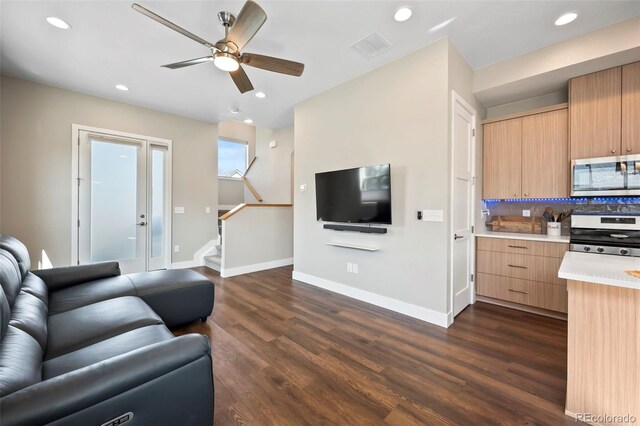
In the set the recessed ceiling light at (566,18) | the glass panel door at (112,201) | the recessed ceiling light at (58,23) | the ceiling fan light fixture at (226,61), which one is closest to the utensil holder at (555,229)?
the recessed ceiling light at (566,18)

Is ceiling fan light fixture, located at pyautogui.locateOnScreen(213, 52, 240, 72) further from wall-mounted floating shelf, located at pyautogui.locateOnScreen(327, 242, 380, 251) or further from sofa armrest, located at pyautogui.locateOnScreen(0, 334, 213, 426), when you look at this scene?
wall-mounted floating shelf, located at pyautogui.locateOnScreen(327, 242, 380, 251)

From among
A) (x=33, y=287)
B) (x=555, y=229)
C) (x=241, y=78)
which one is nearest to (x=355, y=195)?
(x=241, y=78)

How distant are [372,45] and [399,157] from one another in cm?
124

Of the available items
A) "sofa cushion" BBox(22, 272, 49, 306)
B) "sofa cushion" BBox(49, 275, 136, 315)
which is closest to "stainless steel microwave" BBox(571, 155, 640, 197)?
"sofa cushion" BBox(49, 275, 136, 315)

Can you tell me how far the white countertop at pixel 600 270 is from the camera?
131 cm

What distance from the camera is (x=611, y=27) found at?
2.41 m

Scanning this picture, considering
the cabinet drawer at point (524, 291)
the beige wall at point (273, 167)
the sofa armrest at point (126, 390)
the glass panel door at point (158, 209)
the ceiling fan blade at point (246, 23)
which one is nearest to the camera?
the sofa armrest at point (126, 390)

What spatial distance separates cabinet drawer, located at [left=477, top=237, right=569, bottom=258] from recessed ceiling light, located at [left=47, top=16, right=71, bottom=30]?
16.7 ft

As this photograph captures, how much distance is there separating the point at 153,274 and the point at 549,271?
4.37 m

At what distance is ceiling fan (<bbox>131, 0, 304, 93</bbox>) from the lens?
1855 millimetres

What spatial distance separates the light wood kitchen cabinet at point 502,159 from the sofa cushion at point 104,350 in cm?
404

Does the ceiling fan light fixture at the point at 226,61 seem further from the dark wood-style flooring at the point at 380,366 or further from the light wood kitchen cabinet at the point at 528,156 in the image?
the light wood kitchen cabinet at the point at 528,156

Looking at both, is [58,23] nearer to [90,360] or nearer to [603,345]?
[90,360]

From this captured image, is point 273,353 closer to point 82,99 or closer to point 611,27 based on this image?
point 611,27
